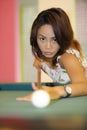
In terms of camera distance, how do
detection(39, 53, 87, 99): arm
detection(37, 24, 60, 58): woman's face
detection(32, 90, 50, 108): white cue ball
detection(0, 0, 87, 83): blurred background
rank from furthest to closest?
detection(0, 0, 87, 83): blurred background < detection(37, 24, 60, 58): woman's face < detection(39, 53, 87, 99): arm < detection(32, 90, 50, 108): white cue ball

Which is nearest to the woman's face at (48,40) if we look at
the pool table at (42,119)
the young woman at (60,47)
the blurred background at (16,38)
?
the young woman at (60,47)

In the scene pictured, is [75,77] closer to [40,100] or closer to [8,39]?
[40,100]

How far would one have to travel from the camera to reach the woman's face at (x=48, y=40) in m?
1.86

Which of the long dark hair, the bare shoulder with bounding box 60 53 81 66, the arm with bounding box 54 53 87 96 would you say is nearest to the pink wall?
the long dark hair

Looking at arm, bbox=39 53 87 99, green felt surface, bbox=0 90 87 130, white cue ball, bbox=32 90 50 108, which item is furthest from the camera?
arm, bbox=39 53 87 99

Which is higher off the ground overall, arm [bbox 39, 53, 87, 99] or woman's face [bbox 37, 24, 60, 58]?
woman's face [bbox 37, 24, 60, 58]

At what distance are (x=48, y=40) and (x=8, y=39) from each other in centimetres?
359

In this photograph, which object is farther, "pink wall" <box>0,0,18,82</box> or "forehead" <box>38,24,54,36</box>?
"pink wall" <box>0,0,18,82</box>

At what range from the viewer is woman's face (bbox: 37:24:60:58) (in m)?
1.86

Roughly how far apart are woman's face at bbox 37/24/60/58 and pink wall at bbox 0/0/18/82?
3.40 meters

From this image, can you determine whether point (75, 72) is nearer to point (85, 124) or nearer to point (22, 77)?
point (85, 124)

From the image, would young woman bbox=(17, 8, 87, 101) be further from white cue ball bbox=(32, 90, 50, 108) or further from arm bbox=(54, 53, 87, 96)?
white cue ball bbox=(32, 90, 50, 108)

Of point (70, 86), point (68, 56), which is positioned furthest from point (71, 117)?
point (68, 56)

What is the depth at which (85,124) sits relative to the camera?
871 mm
